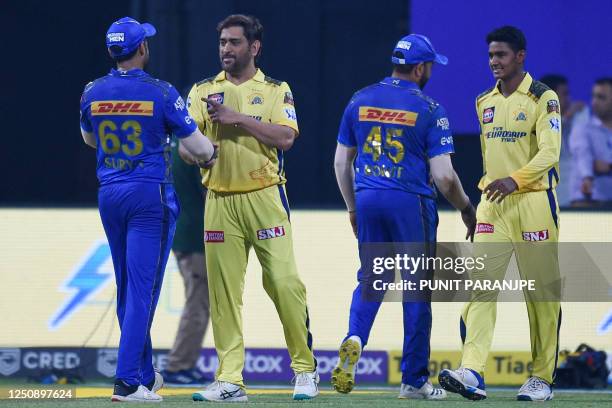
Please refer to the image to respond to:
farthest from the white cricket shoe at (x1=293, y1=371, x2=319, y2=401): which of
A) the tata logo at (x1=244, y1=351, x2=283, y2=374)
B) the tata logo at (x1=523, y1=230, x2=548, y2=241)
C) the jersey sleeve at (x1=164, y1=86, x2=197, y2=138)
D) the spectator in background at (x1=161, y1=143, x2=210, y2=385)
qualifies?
the tata logo at (x1=244, y1=351, x2=283, y2=374)

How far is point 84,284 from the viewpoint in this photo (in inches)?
481

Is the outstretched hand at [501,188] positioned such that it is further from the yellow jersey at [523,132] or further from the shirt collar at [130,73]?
the shirt collar at [130,73]

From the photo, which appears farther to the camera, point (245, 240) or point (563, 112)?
point (563, 112)

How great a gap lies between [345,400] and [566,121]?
4.30 metres

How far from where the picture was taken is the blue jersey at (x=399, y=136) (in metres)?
9.53

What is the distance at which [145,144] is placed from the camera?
9.01 meters

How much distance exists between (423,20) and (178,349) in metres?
3.38

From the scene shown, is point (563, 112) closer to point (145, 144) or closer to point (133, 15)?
point (133, 15)

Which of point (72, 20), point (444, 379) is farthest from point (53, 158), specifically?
point (444, 379)

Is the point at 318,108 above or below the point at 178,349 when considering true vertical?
above

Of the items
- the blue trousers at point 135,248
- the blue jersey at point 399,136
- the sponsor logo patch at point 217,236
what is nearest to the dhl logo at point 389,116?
the blue jersey at point 399,136

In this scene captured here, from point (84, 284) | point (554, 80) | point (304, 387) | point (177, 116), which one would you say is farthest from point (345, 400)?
point (554, 80)

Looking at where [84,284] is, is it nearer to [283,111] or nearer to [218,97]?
[218,97]

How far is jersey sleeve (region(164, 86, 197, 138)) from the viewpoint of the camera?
8.98 m
